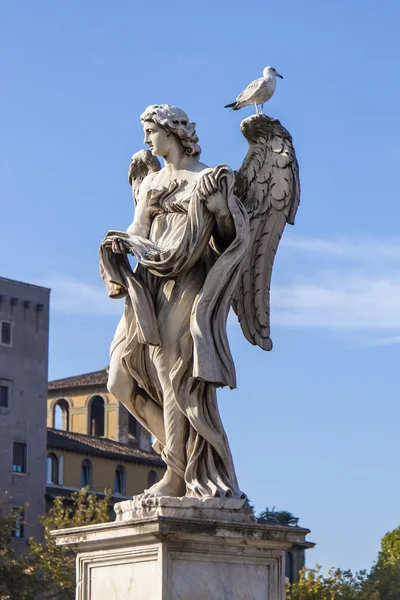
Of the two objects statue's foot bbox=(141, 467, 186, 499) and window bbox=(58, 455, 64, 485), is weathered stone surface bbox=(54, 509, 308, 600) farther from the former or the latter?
window bbox=(58, 455, 64, 485)

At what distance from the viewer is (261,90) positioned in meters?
13.0

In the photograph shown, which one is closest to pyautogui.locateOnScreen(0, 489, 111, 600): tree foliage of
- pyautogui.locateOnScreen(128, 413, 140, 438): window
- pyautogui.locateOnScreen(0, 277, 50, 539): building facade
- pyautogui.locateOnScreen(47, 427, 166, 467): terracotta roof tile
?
pyautogui.locateOnScreen(0, 277, 50, 539): building facade

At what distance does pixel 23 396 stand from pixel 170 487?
59.6 meters

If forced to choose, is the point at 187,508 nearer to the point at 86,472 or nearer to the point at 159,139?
the point at 159,139

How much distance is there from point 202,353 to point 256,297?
100 centimetres

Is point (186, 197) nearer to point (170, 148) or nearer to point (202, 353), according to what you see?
point (170, 148)

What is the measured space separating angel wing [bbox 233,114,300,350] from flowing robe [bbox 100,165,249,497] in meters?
0.45

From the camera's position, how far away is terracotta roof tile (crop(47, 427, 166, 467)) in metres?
77.2

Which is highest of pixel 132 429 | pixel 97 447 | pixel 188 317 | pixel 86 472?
pixel 132 429

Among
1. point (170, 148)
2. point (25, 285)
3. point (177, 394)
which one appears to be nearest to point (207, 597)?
point (177, 394)

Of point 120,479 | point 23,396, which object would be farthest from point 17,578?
point 120,479

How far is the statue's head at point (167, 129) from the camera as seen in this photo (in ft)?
41.3

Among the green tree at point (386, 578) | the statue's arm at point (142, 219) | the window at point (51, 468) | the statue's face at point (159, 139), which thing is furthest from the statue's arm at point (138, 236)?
the window at point (51, 468)

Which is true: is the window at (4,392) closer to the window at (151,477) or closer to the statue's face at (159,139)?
the window at (151,477)
